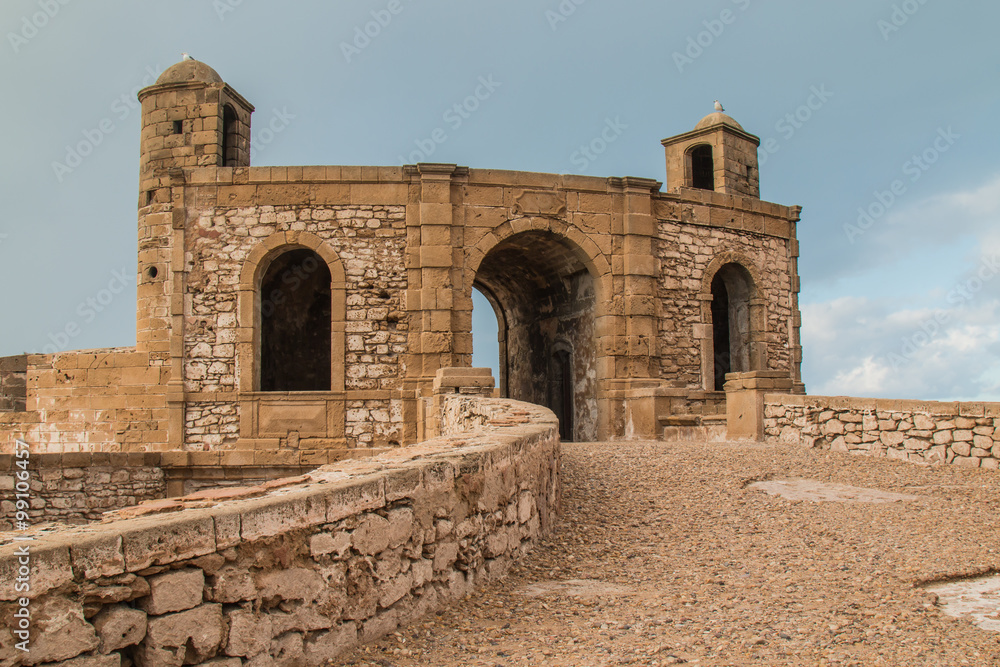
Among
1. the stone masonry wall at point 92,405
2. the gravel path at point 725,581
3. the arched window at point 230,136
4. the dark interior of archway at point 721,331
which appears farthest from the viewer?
the dark interior of archway at point 721,331

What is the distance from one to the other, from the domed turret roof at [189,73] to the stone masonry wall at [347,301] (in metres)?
2.98

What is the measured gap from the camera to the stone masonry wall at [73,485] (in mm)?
11352

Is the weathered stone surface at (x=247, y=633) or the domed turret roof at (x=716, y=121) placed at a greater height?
the domed turret roof at (x=716, y=121)

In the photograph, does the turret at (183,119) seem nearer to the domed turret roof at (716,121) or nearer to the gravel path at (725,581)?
the domed turret roof at (716,121)

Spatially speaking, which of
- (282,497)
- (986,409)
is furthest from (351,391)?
(282,497)

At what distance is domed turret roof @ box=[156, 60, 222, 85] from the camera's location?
46.2 feet

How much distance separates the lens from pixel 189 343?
12695 mm

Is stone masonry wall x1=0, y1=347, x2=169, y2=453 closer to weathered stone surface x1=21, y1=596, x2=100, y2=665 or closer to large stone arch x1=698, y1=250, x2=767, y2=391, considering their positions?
large stone arch x1=698, y1=250, x2=767, y2=391

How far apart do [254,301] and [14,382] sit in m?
4.90

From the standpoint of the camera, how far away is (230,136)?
48.7 feet

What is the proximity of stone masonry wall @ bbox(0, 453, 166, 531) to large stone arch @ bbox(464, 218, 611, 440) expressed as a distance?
5.84m

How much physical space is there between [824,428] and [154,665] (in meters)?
8.52

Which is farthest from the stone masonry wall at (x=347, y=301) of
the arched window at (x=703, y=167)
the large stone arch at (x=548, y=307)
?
the arched window at (x=703, y=167)

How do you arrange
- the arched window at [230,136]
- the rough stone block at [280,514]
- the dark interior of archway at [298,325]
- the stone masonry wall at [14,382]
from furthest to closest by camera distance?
1. the dark interior of archway at [298,325]
2. the arched window at [230,136]
3. the stone masonry wall at [14,382]
4. the rough stone block at [280,514]
